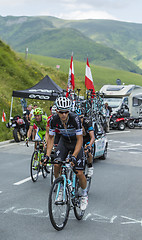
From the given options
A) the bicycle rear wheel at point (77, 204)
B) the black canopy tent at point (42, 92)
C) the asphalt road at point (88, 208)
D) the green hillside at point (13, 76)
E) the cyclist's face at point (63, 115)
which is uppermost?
the green hillside at point (13, 76)

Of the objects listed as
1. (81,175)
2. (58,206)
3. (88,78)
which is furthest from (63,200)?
(88,78)

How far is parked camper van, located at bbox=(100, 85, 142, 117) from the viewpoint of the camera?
33.4 m

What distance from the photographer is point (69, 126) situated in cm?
664

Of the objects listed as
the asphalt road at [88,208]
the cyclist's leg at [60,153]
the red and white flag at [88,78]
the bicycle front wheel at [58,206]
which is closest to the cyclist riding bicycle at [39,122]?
the asphalt road at [88,208]

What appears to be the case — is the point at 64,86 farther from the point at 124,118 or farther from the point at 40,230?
the point at 40,230

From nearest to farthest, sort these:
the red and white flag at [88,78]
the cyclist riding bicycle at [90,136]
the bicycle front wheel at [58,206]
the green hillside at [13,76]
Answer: the bicycle front wheel at [58,206] → the cyclist riding bicycle at [90,136] → the red and white flag at [88,78] → the green hillside at [13,76]

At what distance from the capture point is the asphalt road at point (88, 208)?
601cm

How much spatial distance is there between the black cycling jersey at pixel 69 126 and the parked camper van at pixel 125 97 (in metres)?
26.6

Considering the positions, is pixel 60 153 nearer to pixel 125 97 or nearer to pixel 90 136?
pixel 90 136

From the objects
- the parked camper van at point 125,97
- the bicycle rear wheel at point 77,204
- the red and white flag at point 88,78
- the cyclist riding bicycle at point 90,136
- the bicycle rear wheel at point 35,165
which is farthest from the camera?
the parked camper van at point 125,97

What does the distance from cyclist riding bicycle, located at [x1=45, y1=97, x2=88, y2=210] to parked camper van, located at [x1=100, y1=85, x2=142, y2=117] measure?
26450mm

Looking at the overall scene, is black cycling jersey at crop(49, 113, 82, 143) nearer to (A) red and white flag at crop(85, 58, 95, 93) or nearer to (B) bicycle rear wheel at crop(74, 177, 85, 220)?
(B) bicycle rear wheel at crop(74, 177, 85, 220)

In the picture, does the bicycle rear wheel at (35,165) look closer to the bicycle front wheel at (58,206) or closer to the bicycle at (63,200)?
the bicycle at (63,200)

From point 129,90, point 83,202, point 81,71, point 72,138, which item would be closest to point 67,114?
point 72,138
